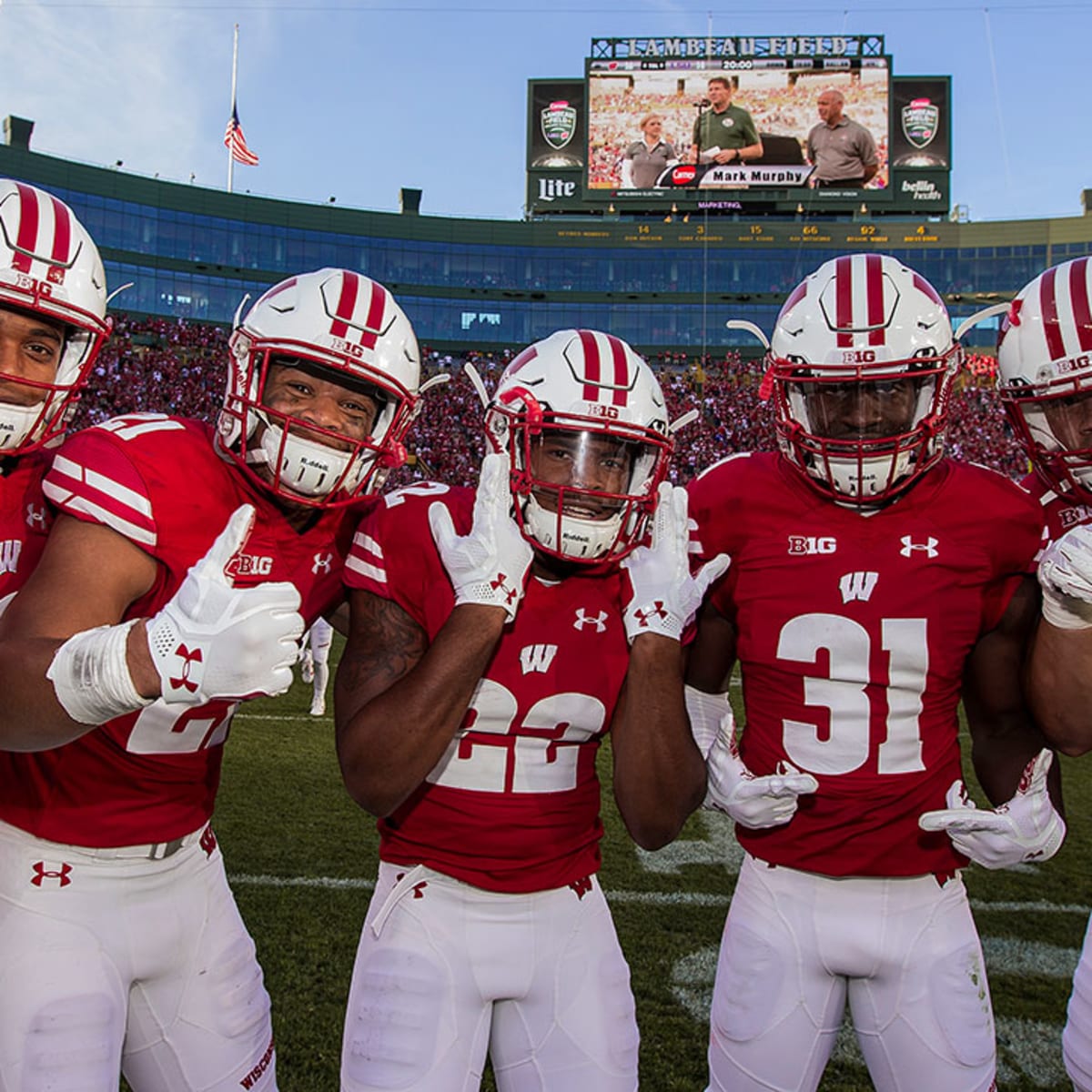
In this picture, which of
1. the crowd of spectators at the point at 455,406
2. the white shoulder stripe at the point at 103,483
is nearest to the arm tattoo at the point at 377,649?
the white shoulder stripe at the point at 103,483

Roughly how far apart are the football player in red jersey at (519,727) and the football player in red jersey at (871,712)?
330 millimetres

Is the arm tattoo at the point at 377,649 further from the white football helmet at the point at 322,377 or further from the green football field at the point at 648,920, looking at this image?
the green football field at the point at 648,920

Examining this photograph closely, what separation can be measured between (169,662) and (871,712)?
171 cm

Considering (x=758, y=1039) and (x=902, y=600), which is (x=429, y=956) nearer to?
(x=758, y=1039)

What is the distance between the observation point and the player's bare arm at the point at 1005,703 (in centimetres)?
265

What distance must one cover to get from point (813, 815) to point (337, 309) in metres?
1.75

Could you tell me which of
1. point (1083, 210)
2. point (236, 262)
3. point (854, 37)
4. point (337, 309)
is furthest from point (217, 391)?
point (1083, 210)

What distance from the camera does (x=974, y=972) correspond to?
250 centimetres

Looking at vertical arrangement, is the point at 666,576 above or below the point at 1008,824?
above

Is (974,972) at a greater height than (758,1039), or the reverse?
(974,972)

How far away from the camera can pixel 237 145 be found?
3603 centimetres

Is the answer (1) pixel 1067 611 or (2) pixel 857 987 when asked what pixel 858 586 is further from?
(2) pixel 857 987

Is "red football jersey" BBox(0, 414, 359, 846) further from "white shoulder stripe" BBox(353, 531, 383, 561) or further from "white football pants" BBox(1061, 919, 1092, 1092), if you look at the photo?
"white football pants" BBox(1061, 919, 1092, 1092)

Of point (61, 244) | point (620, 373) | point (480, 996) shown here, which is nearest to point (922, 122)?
point (620, 373)
